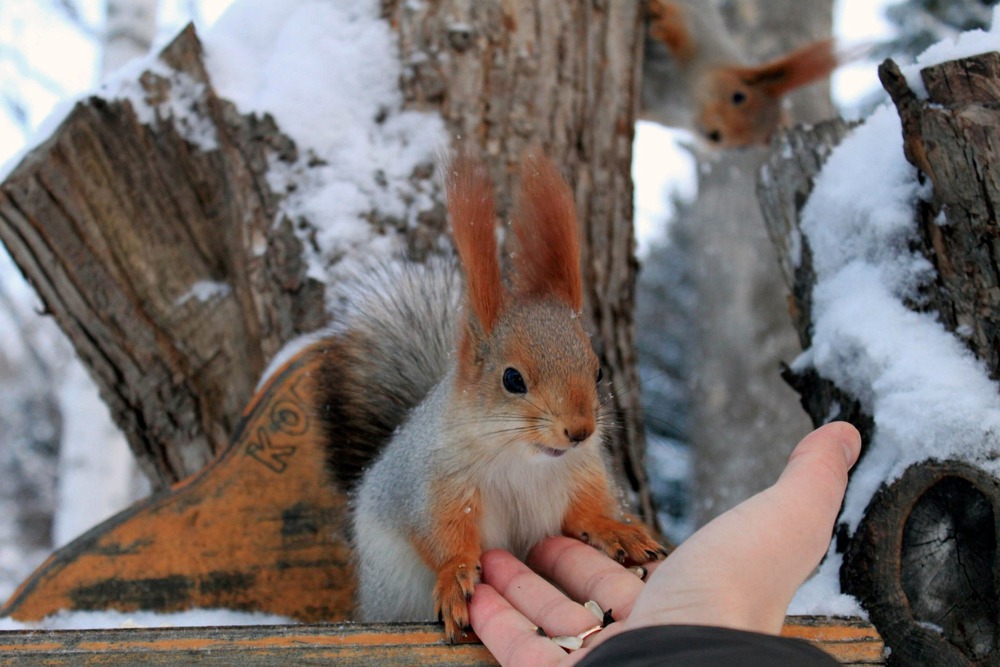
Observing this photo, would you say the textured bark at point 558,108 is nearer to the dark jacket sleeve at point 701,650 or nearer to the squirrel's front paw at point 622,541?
the squirrel's front paw at point 622,541

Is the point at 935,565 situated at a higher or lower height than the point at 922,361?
lower

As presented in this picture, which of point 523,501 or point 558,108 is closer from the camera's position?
point 523,501

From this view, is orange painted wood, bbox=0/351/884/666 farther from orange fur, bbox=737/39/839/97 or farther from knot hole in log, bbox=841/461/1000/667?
orange fur, bbox=737/39/839/97

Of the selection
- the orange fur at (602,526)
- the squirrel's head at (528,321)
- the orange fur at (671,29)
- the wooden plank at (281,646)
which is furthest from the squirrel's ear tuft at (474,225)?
the orange fur at (671,29)

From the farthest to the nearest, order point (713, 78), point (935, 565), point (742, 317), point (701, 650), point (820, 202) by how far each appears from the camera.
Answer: point (742, 317), point (713, 78), point (820, 202), point (935, 565), point (701, 650)

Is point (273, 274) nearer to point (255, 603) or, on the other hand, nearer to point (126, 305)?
point (126, 305)

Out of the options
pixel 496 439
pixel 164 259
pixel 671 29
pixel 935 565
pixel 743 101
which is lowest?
pixel 935 565

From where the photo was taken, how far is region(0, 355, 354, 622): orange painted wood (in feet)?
4.48

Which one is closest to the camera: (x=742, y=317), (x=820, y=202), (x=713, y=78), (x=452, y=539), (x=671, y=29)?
(x=452, y=539)

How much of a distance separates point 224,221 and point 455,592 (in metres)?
1.09

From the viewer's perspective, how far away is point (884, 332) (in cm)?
111

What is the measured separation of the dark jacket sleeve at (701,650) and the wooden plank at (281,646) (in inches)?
7.9

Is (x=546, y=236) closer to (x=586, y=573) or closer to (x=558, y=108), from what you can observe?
(x=586, y=573)

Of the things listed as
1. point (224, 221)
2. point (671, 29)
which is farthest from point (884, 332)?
point (671, 29)
